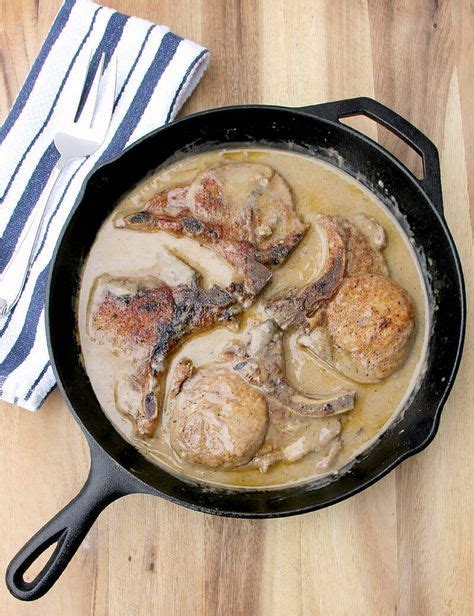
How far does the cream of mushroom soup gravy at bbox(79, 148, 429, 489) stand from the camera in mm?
2342

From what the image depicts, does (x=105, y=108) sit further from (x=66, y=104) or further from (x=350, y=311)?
(x=350, y=311)

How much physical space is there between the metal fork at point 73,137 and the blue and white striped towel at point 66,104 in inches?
1.5

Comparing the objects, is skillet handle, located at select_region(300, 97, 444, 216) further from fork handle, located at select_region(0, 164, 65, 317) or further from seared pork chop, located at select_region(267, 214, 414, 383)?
fork handle, located at select_region(0, 164, 65, 317)

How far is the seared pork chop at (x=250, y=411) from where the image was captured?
7.27ft

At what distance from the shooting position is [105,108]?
98.7 inches

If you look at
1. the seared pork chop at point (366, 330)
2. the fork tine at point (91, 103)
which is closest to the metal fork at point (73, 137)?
the fork tine at point (91, 103)

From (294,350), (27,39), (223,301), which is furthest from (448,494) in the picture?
(27,39)

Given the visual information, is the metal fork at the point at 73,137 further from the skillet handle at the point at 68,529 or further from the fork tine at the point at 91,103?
the skillet handle at the point at 68,529

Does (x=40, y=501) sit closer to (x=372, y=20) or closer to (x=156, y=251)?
(x=156, y=251)

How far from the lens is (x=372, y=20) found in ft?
8.78

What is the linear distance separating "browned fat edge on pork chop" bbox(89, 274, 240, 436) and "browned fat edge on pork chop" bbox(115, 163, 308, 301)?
0.60 feet

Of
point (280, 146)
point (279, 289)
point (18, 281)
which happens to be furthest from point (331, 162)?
point (18, 281)

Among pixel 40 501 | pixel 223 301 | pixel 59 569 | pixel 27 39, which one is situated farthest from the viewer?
pixel 27 39

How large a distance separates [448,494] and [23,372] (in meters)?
1.66
